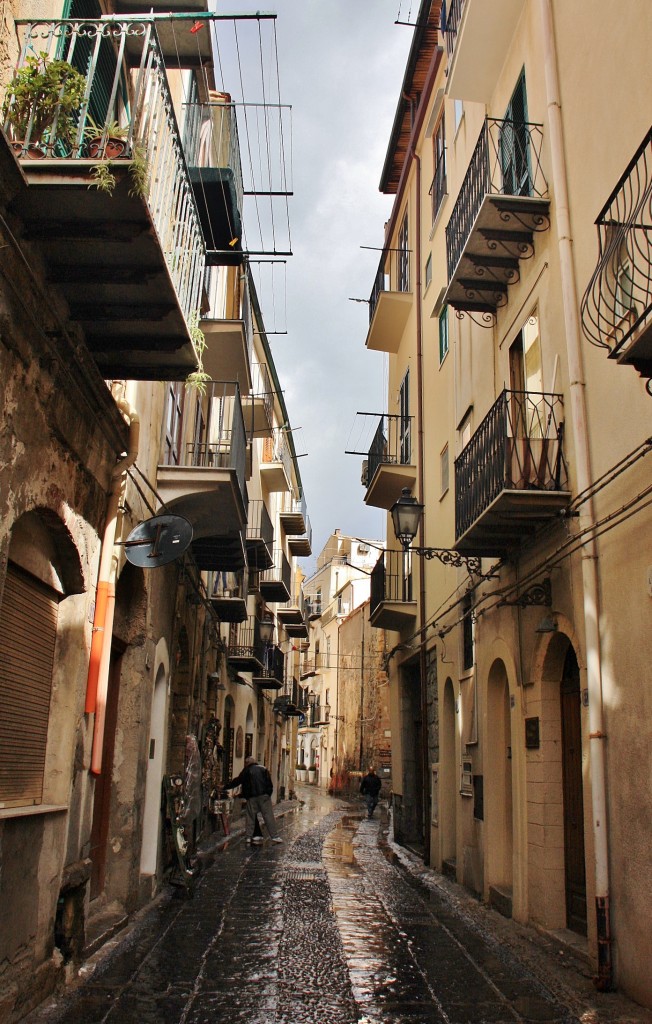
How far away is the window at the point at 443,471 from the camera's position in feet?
47.0

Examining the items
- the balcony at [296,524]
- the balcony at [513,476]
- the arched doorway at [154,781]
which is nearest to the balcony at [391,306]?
the balcony at [513,476]

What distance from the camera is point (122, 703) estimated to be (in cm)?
907

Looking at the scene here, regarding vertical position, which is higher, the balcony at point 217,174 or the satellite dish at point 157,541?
the balcony at point 217,174

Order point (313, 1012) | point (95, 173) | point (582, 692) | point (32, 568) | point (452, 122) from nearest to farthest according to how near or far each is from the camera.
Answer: point (95, 173)
point (313, 1012)
point (32, 568)
point (582, 692)
point (452, 122)

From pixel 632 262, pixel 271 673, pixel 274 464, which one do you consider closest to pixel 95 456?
pixel 632 262

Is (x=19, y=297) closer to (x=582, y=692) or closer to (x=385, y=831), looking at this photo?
(x=582, y=692)

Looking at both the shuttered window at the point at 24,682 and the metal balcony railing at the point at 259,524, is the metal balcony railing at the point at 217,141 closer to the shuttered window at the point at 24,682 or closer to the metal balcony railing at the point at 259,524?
the shuttered window at the point at 24,682

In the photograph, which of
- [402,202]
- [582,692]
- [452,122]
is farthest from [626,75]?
[402,202]

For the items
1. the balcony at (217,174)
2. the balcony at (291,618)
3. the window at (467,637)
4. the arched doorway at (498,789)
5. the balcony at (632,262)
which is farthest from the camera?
the balcony at (291,618)

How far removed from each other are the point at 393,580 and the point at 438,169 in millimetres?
7893

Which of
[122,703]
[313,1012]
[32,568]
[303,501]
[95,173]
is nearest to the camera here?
[95,173]

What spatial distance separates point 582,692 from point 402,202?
49.4 ft

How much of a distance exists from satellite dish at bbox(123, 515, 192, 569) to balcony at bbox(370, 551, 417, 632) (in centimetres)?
927

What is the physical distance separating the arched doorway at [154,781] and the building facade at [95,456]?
32 mm
